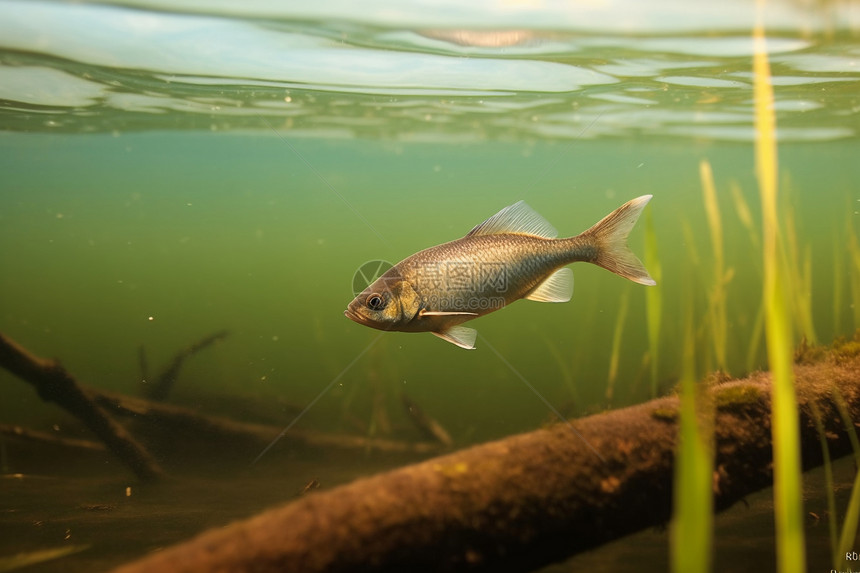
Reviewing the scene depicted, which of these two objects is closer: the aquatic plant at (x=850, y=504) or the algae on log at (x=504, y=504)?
the algae on log at (x=504, y=504)

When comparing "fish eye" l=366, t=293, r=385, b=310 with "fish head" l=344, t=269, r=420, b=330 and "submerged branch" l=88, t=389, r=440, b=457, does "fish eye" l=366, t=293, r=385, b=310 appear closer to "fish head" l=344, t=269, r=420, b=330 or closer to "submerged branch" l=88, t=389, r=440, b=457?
"fish head" l=344, t=269, r=420, b=330

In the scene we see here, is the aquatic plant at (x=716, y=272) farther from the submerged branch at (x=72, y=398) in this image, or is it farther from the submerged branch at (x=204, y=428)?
the submerged branch at (x=72, y=398)

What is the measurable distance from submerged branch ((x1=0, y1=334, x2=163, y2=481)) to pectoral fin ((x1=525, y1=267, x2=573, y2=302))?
258 inches

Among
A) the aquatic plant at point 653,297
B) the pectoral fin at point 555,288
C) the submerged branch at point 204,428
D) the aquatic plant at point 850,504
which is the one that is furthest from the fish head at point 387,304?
the submerged branch at point 204,428

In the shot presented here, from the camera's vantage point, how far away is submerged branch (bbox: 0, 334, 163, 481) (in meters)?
6.74

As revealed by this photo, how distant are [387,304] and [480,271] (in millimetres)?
843

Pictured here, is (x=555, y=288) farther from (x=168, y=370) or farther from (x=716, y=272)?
(x=168, y=370)

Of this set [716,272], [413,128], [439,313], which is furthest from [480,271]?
[413,128]

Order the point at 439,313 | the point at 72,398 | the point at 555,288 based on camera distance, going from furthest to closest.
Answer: the point at 72,398
the point at 555,288
the point at 439,313

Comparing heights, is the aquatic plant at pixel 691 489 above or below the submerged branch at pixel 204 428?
above

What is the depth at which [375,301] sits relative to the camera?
4.21 m

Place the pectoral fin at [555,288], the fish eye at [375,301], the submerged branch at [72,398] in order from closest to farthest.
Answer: the fish eye at [375,301]
the pectoral fin at [555,288]
the submerged branch at [72,398]

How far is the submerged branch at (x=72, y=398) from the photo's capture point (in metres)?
6.74

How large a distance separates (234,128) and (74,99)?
5928 mm
